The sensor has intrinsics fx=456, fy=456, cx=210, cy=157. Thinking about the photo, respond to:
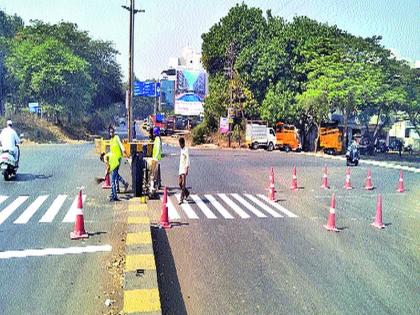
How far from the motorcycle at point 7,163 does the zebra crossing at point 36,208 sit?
110 inches

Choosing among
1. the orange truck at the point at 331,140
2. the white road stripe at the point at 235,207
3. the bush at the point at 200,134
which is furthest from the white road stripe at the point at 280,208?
the bush at the point at 200,134

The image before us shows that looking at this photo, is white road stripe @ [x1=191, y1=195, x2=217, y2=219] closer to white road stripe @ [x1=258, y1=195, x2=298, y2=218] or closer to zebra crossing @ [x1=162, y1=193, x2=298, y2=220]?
zebra crossing @ [x1=162, y1=193, x2=298, y2=220]

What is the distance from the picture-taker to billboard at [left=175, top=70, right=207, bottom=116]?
63.2 meters

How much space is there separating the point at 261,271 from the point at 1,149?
11447mm

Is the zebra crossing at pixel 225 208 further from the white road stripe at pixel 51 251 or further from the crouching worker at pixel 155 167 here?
the white road stripe at pixel 51 251

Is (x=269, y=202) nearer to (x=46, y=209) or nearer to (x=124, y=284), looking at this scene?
(x=46, y=209)

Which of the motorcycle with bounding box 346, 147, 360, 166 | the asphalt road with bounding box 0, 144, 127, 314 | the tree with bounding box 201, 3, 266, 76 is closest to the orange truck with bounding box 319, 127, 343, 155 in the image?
the tree with bounding box 201, 3, 266, 76

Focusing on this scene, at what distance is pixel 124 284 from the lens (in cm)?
567

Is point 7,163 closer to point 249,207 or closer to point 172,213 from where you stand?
point 172,213

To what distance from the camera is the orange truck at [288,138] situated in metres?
41.5

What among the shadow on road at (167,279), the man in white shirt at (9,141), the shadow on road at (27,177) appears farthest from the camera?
the shadow on road at (27,177)

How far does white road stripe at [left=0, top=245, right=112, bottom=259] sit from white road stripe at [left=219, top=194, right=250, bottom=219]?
3936 mm

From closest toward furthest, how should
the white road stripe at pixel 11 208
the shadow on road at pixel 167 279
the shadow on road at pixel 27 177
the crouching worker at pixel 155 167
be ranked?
the shadow on road at pixel 167 279 < the white road stripe at pixel 11 208 < the crouching worker at pixel 155 167 < the shadow on road at pixel 27 177

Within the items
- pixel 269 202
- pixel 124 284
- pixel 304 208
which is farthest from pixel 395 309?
pixel 269 202
